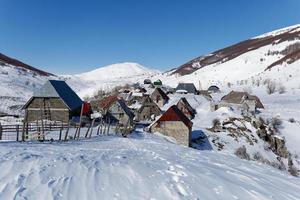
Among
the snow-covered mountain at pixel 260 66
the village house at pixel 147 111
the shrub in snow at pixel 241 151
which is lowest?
the shrub in snow at pixel 241 151

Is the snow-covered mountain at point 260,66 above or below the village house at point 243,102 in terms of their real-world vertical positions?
above

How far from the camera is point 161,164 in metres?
13.8

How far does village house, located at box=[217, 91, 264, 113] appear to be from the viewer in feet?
210

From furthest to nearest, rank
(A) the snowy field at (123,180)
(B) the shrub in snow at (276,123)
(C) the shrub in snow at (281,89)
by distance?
1. (C) the shrub in snow at (281,89)
2. (B) the shrub in snow at (276,123)
3. (A) the snowy field at (123,180)

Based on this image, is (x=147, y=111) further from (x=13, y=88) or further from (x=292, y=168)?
(x=13, y=88)

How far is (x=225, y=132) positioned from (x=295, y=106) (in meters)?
31.4

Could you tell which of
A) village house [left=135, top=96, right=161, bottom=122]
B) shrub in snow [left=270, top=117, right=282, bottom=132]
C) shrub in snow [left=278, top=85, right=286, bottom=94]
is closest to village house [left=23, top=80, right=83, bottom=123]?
village house [left=135, top=96, right=161, bottom=122]

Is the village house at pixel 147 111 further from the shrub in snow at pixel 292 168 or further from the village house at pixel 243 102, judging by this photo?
the shrub in snow at pixel 292 168

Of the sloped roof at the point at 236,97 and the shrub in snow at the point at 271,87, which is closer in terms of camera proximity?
the sloped roof at the point at 236,97

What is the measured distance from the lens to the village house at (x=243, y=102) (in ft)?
210

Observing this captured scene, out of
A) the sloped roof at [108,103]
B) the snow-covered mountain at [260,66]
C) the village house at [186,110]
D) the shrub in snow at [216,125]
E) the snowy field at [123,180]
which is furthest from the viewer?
the snow-covered mountain at [260,66]

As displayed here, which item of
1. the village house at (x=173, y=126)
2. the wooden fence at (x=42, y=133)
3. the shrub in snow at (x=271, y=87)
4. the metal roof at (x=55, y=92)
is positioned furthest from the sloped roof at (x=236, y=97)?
the wooden fence at (x=42, y=133)

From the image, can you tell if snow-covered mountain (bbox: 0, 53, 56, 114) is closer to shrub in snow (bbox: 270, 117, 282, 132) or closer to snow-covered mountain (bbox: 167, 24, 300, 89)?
shrub in snow (bbox: 270, 117, 282, 132)

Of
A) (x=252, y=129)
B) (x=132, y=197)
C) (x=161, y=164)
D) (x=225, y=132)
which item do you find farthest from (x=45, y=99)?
(x=132, y=197)
